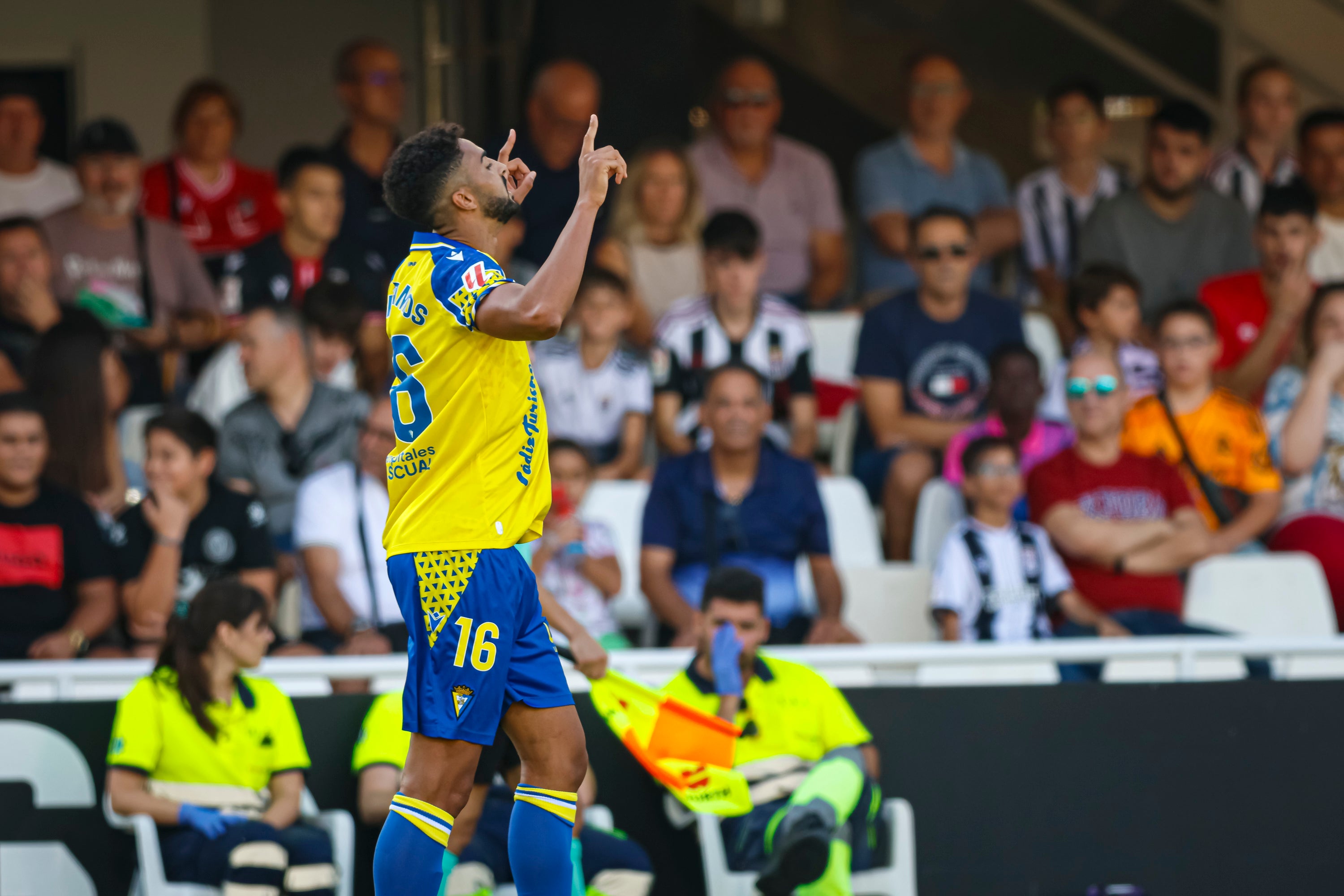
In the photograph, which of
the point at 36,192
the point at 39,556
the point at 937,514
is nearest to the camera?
the point at 39,556

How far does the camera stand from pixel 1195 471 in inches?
252

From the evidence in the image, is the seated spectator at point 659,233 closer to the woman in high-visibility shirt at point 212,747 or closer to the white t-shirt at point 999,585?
the white t-shirt at point 999,585

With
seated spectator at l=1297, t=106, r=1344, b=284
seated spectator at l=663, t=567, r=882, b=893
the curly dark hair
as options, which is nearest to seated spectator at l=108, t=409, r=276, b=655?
seated spectator at l=663, t=567, r=882, b=893

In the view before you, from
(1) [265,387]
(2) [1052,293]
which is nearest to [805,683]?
(1) [265,387]

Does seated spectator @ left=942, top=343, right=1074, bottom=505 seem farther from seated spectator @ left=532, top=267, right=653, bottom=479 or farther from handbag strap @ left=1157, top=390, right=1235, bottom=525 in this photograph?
seated spectator @ left=532, top=267, right=653, bottom=479

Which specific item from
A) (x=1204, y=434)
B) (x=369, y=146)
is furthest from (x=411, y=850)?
(x=369, y=146)

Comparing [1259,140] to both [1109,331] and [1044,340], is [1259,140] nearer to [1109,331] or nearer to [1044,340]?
[1044,340]

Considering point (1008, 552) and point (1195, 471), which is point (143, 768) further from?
point (1195, 471)

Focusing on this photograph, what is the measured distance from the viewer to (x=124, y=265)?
23.5ft

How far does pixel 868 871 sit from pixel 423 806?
73.6 inches

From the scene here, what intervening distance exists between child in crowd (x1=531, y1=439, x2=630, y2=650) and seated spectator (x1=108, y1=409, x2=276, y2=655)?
988 mm

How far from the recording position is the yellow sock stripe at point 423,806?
325 cm

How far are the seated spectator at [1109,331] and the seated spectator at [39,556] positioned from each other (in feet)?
12.5

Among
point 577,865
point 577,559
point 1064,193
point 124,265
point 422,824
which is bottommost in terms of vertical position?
point 577,865
